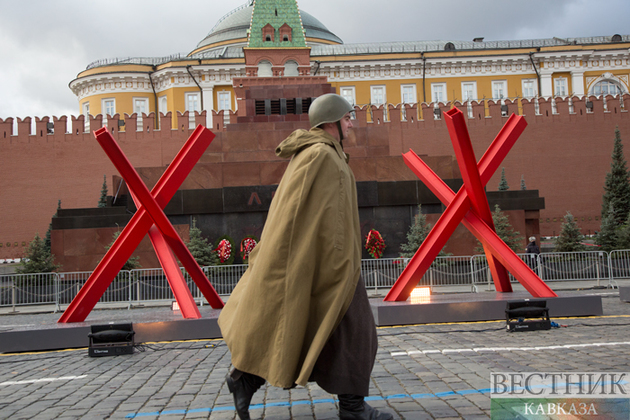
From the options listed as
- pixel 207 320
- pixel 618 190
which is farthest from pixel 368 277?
pixel 618 190

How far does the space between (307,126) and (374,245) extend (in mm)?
5035

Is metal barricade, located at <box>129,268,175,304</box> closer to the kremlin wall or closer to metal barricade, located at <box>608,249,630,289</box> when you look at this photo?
metal barricade, located at <box>608,249,630,289</box>

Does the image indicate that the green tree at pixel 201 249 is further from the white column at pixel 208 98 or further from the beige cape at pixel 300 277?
the white column at pixel 208 98

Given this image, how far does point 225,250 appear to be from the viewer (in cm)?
1438

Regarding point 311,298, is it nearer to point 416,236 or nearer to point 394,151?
point 416,236

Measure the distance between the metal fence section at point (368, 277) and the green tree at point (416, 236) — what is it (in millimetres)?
636

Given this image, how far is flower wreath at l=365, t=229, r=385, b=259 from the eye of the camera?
47.5ft

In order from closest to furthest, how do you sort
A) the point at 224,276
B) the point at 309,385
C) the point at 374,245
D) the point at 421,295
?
the point at 309,385, the point at 421,295, the point at 224,276, the point at 374,245

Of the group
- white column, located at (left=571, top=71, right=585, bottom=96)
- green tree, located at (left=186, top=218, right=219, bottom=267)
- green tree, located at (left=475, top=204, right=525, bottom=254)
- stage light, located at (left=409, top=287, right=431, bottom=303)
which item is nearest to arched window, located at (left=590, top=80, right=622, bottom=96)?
white column, located at (left=571, top=71, right=585, bottom=96)

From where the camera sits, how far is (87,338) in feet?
20.2

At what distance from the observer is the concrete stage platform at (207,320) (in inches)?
242

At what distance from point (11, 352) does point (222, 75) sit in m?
32.7

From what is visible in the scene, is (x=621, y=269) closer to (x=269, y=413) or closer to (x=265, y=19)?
(x=269, y=413)

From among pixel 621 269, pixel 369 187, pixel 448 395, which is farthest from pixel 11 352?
pixel 621 269
